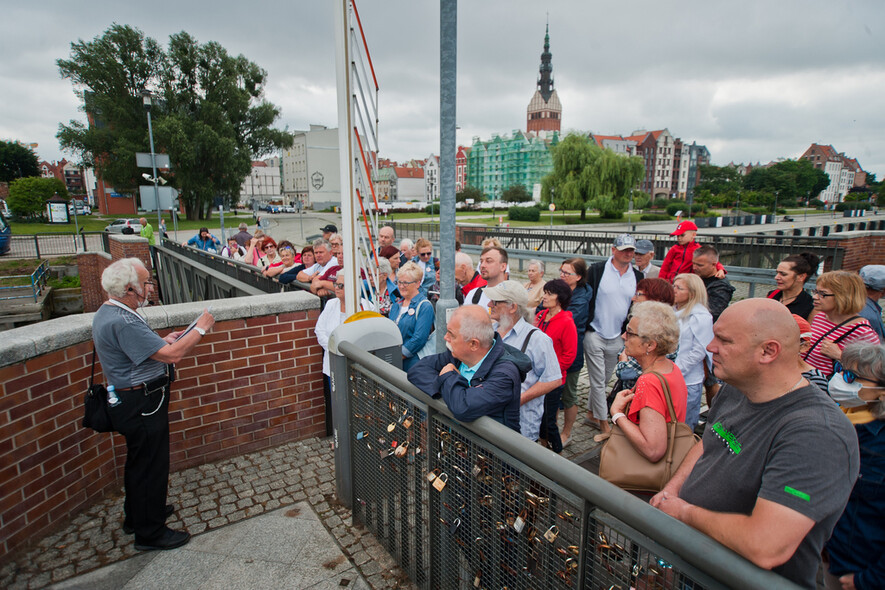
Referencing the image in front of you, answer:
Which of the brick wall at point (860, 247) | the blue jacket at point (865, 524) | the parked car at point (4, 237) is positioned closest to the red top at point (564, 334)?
the blue jacket at point (865, 524)

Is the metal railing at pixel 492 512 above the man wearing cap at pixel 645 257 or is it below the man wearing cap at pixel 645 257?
below

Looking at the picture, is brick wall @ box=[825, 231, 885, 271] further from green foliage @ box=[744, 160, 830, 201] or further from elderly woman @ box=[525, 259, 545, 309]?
green foliage @ box=[744, 160, 830, 201]

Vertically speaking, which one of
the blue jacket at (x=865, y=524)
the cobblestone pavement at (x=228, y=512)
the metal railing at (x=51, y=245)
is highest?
the blue jacket at (x=865, y=524)

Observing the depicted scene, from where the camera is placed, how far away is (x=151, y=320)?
3.82 meters

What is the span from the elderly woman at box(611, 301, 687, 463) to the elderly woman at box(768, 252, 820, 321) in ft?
7.79

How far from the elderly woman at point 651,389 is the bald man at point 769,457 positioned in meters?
0.51

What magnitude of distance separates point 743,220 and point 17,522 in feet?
178

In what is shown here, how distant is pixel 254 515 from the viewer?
11.7 feet

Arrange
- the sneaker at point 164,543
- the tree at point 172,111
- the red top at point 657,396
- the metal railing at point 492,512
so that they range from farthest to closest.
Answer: the tree at point 172,111 → the sneaker at point 164,543 → the red top at point 657,396 → the metal railing at point 492,512

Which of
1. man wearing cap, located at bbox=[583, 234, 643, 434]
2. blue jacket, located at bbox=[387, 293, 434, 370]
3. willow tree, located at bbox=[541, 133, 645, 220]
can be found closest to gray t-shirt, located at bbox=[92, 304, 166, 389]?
blue jacket, located at bbox=[387, 293, 434, 370]

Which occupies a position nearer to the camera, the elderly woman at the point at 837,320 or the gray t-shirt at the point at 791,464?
the gray t-shirt at the point at 791,464

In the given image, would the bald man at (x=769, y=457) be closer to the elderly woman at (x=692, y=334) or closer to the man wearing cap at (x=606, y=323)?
the elderly woman at (x=692, y=334)

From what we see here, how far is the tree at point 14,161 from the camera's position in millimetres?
78500

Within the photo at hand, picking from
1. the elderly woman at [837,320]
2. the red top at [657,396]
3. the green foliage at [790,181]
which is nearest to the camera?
the red top at [657,396]
